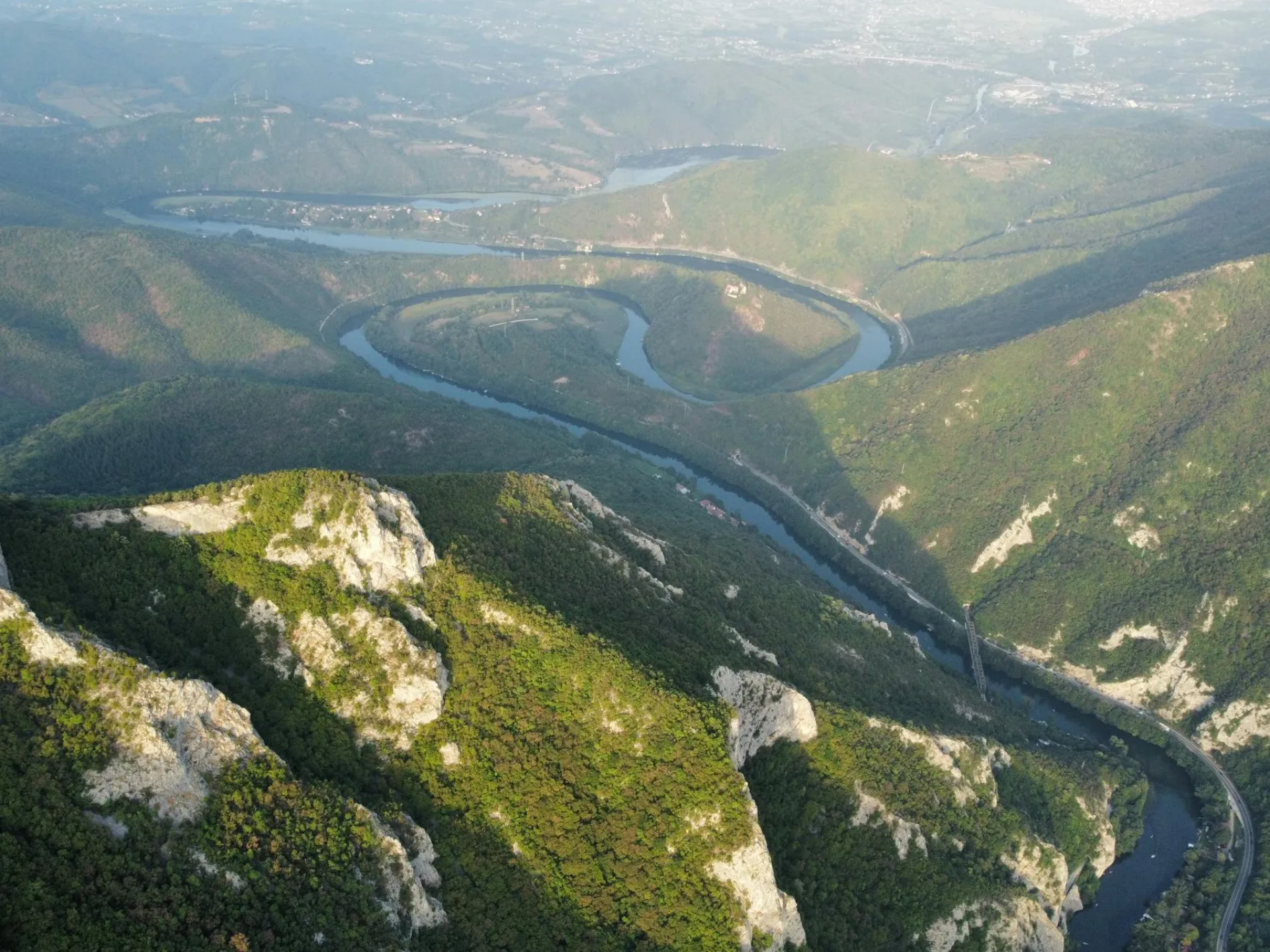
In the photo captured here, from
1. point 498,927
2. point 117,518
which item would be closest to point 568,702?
point 498,927

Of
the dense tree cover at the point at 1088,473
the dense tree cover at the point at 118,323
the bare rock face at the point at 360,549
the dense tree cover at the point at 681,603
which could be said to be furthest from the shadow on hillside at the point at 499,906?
the dense tree cover at the point at 118,323

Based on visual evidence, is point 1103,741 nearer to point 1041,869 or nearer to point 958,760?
Result: point 1041,869

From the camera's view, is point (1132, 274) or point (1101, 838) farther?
point (1132, 274)

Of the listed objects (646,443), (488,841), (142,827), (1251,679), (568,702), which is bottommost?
(646,443)

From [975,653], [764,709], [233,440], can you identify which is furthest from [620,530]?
[233,440]

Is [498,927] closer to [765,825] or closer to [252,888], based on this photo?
[252,888]

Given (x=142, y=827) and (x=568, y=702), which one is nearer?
(x=142, y=827)

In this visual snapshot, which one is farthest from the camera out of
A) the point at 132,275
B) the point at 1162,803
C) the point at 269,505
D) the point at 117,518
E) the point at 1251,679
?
the point at 132,275

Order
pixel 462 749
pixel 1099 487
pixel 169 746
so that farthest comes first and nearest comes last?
pixel 1099 487 < pixel 462 749 < pixel 169 746
